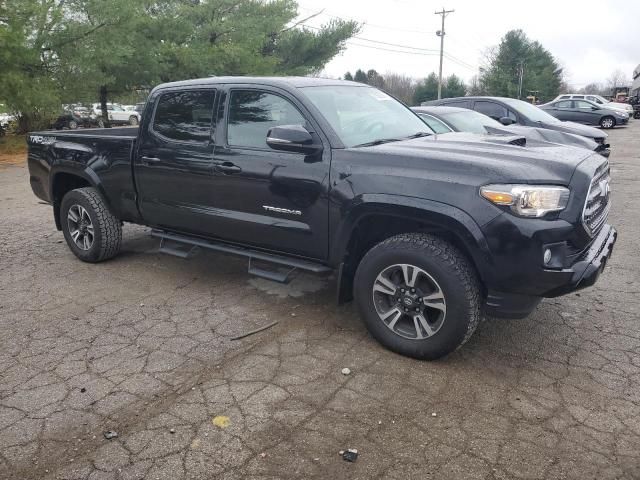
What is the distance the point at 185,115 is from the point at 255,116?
2.69ft

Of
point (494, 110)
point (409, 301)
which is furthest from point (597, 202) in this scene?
point (494, 110)

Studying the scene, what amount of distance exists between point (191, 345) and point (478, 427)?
Result: 2.03 meters

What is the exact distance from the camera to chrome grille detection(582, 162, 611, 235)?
3.28 m

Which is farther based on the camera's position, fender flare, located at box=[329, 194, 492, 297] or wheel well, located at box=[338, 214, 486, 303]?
wheel well, located at box=[338, 214, 486, 303]

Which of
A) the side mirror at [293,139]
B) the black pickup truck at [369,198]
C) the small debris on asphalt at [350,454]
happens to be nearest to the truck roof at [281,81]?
the black pickup truck at [369,198]

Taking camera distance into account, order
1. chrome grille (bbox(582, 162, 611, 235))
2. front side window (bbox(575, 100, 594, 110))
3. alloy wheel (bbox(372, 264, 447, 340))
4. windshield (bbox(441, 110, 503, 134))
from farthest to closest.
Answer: front side window (bbox(575, 100, 594, 110)), windshield (bbox(441, 110, 503, 134)), alloy wheel (bbox(372, 264, 447, 340)), chrome grille (bbox(582, 162, 611, 235))

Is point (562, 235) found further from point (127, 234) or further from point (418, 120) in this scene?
point (127, 234)

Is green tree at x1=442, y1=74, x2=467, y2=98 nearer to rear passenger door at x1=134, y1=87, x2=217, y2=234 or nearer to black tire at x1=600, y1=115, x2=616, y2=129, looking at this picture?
black tire at x1=600, y1=115, x2=616, y2=129

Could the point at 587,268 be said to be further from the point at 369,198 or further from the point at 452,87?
the point at 452,87

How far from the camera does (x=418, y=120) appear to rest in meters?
4.82

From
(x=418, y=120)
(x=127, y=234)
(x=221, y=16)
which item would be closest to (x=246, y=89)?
(x=418, y=120)

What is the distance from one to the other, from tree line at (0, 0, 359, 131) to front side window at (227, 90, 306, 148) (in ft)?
45.2

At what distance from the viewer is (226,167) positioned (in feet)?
14.2

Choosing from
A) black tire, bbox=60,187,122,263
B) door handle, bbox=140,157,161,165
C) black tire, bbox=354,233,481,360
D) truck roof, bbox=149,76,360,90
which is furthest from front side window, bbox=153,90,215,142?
black tire, bbox=354,233,481,360
